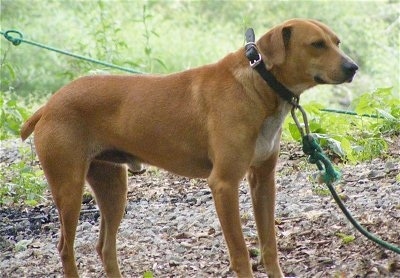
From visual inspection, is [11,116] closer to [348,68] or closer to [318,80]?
[318,80]

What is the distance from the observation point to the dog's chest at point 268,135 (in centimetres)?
493

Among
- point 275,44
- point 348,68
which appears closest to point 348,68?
point 348,68

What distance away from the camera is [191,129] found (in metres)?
5.15

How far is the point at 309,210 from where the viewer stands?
627cm

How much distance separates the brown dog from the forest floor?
1.21ft

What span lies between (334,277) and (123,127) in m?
1.48

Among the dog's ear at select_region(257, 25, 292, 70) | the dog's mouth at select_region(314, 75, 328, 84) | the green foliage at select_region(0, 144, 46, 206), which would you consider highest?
the dog's ear at select_region(257, 25, 292, 70)

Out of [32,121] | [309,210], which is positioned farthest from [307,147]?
[32,121]

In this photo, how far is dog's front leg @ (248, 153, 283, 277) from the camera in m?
5.14

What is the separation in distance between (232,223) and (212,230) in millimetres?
1373

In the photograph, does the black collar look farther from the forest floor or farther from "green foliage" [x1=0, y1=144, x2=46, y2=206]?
"green foliage" [x1=0, y1=144, x2=46, y2=206]

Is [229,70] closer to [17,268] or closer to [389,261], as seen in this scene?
[389,261]

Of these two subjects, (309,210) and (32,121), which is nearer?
(32,121)

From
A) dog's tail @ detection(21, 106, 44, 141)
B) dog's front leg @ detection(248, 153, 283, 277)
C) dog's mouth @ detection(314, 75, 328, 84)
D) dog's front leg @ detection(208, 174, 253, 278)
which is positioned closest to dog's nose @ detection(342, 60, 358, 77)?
dog's mouth @ detection(314, 75, 328, 84)
